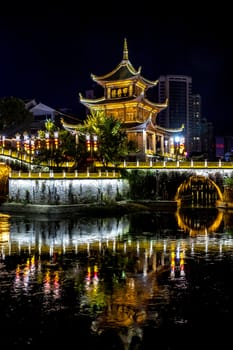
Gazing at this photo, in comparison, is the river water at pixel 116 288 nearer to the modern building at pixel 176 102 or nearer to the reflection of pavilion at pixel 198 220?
the reflection of pavilion at pixel 198 220

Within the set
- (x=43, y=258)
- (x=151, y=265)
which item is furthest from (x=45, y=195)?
(x=151, y=265)

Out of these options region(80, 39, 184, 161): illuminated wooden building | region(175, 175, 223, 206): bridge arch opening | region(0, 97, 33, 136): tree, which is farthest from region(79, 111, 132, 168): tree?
region(0, 97, 33, 136): tree

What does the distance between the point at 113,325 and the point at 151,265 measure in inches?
334

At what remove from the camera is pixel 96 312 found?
15.2 meters

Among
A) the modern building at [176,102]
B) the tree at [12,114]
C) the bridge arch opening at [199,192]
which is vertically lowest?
the bridge arch opening at [199,192]

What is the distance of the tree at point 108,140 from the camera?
50531 mm

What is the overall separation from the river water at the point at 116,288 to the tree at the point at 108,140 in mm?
17738

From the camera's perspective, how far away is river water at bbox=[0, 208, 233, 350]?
44.5ft

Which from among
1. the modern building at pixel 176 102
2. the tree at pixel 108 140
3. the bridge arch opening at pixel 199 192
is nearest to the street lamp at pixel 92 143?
the tree at pixel 108 140

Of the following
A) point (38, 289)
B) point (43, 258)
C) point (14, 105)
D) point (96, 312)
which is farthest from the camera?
point (14, 105)

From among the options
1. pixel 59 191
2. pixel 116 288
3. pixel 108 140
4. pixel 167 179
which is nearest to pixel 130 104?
pixel 108 140

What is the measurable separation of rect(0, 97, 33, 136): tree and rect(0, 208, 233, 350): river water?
1466 inches

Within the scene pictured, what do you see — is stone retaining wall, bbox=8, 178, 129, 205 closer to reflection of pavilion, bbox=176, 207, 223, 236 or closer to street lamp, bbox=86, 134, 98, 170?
street lamp, bbox=86, 134, 98, 170

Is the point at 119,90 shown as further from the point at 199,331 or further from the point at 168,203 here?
the point at 199,331
